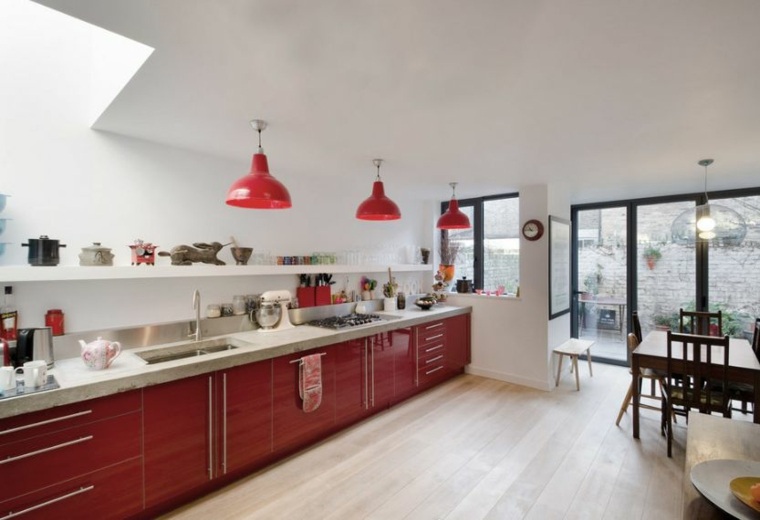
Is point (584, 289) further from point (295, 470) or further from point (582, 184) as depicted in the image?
point (295, 470)

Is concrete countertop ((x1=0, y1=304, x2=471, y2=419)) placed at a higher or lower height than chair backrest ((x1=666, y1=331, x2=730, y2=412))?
higher

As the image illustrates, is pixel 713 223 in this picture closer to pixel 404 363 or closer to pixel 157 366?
pixel 404 363

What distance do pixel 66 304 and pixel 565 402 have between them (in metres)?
4.24

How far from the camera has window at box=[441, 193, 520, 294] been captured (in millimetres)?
4721

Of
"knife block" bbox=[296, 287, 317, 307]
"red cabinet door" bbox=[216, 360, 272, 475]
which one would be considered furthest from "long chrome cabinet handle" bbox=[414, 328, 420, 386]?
"red cabinet door" bbox=[216, 360, 272, 475]

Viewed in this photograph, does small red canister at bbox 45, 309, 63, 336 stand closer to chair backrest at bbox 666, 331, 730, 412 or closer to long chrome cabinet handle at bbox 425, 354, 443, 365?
long chrome cabinet handle at bbox 425, 354, 443, 365

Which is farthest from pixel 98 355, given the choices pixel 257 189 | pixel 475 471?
pixel 475 471

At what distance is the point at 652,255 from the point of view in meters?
4.71

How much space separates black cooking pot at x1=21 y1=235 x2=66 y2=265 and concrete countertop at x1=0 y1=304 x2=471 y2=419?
1.93 feet

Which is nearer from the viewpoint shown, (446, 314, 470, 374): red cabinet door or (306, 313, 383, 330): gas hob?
(306, 313, 383, 330): gas hob

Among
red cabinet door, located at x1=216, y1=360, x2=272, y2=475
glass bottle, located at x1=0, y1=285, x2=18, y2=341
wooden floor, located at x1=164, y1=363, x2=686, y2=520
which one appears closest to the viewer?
glass bottle, located at x1=0, y1=285, x2=18, y2=341

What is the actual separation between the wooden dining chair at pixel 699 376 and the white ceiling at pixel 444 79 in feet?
4.60

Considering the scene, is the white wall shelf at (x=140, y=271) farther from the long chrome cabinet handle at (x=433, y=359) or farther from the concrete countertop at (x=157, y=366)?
the long chrome cabinet handle at (x=433, y=359)

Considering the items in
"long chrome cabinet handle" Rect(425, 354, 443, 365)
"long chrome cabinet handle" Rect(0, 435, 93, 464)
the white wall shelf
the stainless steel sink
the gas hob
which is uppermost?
the white wall shelf
